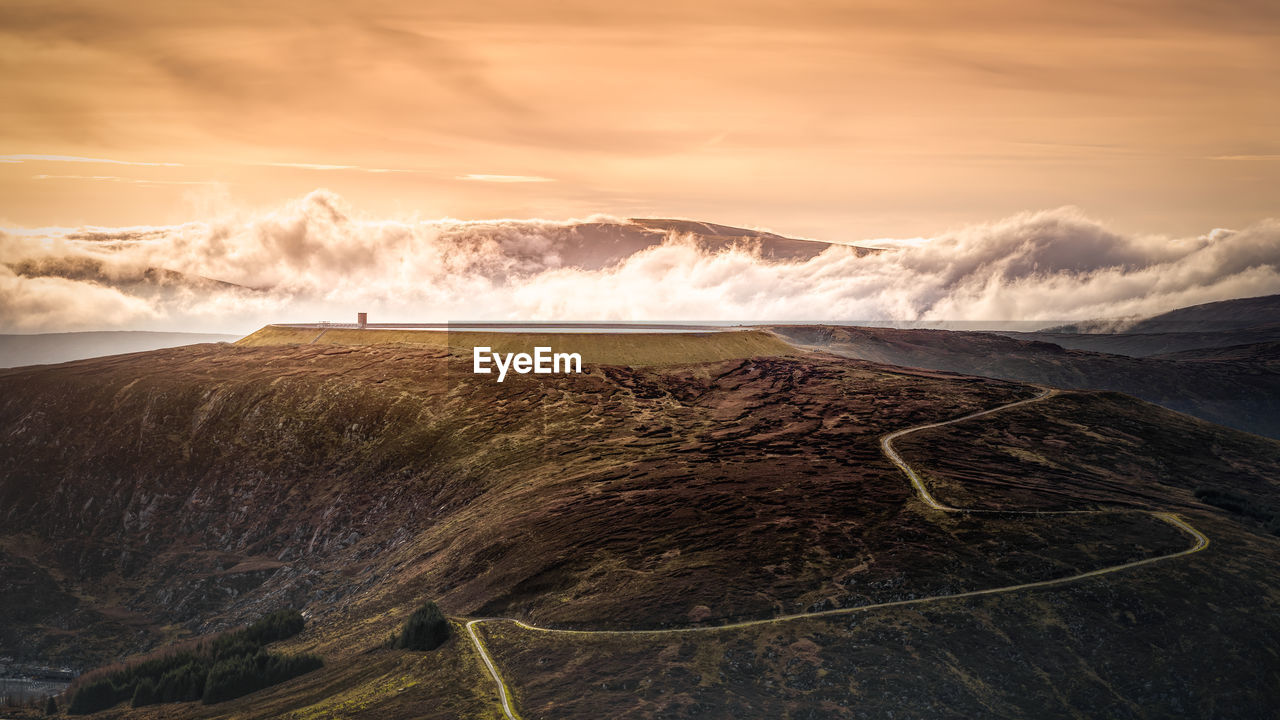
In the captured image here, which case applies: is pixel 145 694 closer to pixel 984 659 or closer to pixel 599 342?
pixel 984 659

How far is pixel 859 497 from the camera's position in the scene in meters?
59.3

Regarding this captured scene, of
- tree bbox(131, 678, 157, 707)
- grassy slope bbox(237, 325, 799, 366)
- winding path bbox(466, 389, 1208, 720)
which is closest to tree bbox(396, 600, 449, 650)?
winding path bbox(466, 389, 1208, 720)

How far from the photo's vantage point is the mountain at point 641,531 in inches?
1503

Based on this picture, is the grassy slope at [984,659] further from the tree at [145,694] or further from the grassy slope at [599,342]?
the grassy slope at [599,342]

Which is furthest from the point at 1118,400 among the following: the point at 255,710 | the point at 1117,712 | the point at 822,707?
the point at 255,710

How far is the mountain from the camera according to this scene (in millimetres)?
38188

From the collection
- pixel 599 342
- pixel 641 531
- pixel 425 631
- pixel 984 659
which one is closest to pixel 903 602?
pixel 984 659

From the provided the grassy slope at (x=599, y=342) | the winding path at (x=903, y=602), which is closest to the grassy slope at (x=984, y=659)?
the winding path at (x=903, y=602)

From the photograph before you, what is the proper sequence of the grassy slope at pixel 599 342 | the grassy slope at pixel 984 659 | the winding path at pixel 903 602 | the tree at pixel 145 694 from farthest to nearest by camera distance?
1. the grassy slope at pixel 599 342
2. the tree at pixel 145 694
3. the winding path at pixel 903 602
4. the grassy slope at pixel 984 659

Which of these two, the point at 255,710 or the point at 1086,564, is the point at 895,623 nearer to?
the point at 1086,564

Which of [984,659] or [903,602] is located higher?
[903,602]

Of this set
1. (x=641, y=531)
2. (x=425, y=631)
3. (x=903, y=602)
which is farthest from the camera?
(x=641, y=531)

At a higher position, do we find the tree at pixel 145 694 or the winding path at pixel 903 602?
the winding path at pixel 903 602

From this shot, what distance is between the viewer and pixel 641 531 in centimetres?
5788
